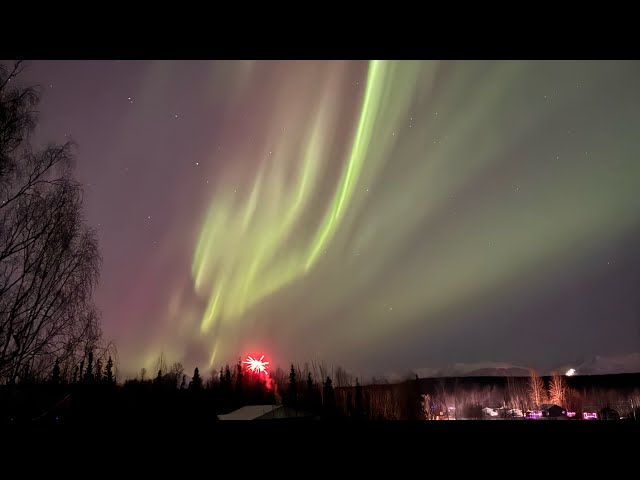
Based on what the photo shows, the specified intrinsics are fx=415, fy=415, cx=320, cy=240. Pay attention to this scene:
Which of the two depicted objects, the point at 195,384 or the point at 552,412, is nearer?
the point at 552,412

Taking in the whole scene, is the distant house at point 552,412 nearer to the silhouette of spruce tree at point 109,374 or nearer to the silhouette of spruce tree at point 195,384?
the silhouette of spruce tree at point 195,384

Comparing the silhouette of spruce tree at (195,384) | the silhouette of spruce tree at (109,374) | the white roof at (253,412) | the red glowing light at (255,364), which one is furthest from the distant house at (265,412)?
the red glowing light at (255,364)

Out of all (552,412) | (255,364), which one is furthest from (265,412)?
(552,412)

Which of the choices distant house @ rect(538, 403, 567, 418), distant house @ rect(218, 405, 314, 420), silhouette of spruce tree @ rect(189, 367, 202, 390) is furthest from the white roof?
distant house @ rect(538, 403, 567, 418)

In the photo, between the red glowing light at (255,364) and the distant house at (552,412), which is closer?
the distant house at (552,412)

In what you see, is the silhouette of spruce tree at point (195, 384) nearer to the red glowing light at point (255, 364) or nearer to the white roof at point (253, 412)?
the white roof at point (253, 412)

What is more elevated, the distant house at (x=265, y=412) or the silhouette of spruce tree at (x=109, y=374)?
the silhouette of spruce tree at (x=109, y=374)

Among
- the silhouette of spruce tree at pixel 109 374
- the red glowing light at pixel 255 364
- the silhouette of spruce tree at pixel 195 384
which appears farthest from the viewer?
the red glowing light at pixel 255 364

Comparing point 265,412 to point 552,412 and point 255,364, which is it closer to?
point 255,364

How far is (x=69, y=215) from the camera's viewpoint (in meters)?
7.21

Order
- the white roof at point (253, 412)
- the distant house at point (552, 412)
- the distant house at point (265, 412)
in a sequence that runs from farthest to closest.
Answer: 1. the white roof at point (253, 412)
2. the distant house at point (265, 412)
3. the distant house at point (552, 412)
